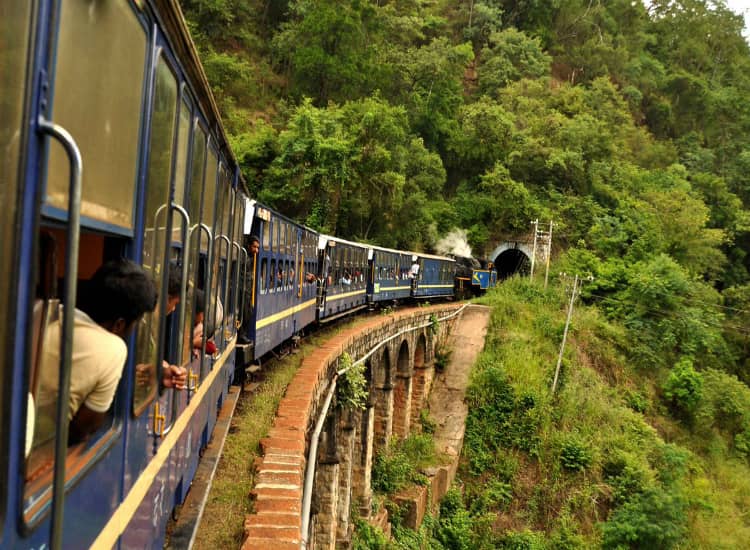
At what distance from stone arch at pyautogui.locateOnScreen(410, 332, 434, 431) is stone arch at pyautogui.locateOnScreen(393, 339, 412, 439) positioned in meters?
0.94

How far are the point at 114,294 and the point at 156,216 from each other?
654 millimetres

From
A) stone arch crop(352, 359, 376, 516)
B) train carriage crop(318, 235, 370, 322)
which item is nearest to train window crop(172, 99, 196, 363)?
train carriage crop(318, 235, 370, 322)

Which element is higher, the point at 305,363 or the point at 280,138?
the point at 280,138

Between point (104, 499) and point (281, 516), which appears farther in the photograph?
point (281, 516)

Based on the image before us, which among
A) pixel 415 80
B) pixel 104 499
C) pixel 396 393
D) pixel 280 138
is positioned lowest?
pixel 396 393

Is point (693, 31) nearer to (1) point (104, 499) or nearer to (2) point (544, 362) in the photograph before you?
(2) point (544, 362)

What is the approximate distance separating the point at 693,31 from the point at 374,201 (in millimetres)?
49443

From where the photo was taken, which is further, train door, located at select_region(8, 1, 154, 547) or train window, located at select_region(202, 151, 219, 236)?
train window, located at select_region(202, 151, 219, 236)

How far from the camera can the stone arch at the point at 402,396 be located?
2053 centimetres

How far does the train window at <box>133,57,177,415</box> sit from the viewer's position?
2322 millimetres

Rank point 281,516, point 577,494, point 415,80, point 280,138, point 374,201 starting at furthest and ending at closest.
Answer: point 415,80 < point 374,201 < point 280,138 < point 577,494 < point 281,516

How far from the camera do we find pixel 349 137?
2481cm

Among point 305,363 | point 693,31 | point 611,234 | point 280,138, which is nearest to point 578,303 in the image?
point 611,234

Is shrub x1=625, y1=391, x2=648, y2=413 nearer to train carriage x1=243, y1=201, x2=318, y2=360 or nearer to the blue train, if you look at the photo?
train carriage x1=243, y1=201, x2=318, y2=360
